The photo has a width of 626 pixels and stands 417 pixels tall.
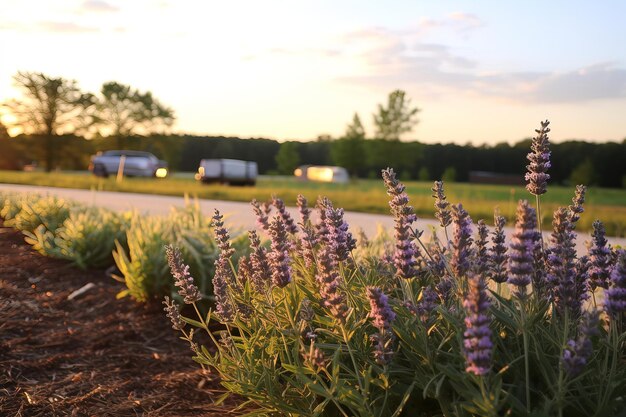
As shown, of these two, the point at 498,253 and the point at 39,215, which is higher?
the point at 498,253

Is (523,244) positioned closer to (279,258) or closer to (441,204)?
(441,204)

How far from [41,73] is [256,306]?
178ft

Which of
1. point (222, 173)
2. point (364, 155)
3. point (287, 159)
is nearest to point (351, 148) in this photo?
point (364, 155)

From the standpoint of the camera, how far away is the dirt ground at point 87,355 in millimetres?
3344

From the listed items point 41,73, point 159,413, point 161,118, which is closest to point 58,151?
point 41,73

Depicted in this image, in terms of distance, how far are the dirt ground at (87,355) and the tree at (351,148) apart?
2268 inches

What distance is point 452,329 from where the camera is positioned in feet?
7.78

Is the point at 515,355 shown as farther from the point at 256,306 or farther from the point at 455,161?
the point at 455,161

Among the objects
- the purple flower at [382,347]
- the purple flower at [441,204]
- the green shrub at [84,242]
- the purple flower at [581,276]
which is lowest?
the green shrub at [84,242]

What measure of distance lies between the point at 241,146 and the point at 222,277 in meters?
84.5

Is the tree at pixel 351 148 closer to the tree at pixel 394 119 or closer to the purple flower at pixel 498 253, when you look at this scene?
the tree at pixel 394 119

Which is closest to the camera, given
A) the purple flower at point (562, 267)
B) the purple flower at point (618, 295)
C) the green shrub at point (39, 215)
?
the purple flower at point (618, 295)

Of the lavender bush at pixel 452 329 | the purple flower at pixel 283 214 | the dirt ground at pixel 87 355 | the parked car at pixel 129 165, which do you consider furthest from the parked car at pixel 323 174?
the lavender bush at pixel 452 329

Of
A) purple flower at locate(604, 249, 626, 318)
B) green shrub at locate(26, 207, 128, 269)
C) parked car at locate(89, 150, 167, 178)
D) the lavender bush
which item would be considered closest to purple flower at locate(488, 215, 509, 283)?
the lavender bush
